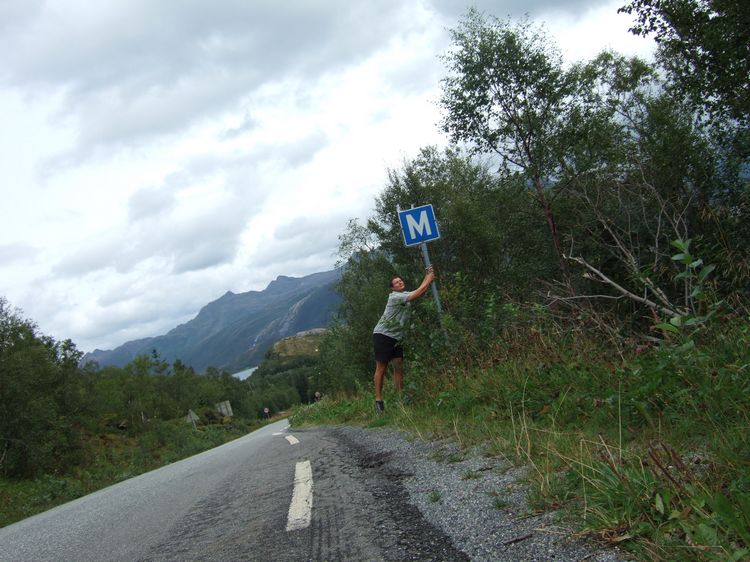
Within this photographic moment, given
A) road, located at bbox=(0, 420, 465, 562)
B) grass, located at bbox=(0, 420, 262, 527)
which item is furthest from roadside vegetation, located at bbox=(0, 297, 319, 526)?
road, located at bbox=(0, 420, 465, 562)

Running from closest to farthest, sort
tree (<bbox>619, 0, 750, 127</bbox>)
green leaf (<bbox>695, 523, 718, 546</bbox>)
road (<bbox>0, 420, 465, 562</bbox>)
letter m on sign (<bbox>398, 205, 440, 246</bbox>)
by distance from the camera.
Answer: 1. green leaf (<bbox>695, 523, 718, 546</bbox>)
2. road (<bbox>0, 420, 465, 562</bbox>)
3. letter m on sign (<bbox>398, 205, 440, 246</bbox>)
4. tree (<bbox>619, 0, 750, 127</bbox>)

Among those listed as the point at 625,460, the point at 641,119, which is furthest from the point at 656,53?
the point at 625,460

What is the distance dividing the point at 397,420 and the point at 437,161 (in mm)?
30337

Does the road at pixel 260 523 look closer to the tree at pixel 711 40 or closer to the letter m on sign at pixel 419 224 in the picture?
the letter m on sign at pixel 419 224

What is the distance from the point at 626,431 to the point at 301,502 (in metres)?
2.26

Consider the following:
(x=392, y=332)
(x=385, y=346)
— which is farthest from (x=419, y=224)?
(x=385, y=346)

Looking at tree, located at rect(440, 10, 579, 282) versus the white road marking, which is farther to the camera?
tree, located at rect(440, 10, 579, 282)

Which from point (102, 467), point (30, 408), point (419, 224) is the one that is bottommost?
Answer: point (102, 467)

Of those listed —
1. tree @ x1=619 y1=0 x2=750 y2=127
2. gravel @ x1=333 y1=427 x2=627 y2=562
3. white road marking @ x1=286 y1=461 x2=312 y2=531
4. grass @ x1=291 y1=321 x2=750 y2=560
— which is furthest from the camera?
tree @ x1=619 y1=0 x2=750 y2=127

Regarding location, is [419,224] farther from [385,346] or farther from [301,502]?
[301,502]

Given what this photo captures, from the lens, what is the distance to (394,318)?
28.4ft

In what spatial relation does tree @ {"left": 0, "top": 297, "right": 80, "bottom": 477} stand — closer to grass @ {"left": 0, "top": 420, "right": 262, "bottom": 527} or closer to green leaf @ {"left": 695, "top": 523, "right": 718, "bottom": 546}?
grass @ {"left": 0, "top": 420, "right": 262, "bottom": 527}

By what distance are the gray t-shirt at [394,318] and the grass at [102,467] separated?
31.5 feet

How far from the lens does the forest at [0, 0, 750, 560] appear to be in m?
2.94
